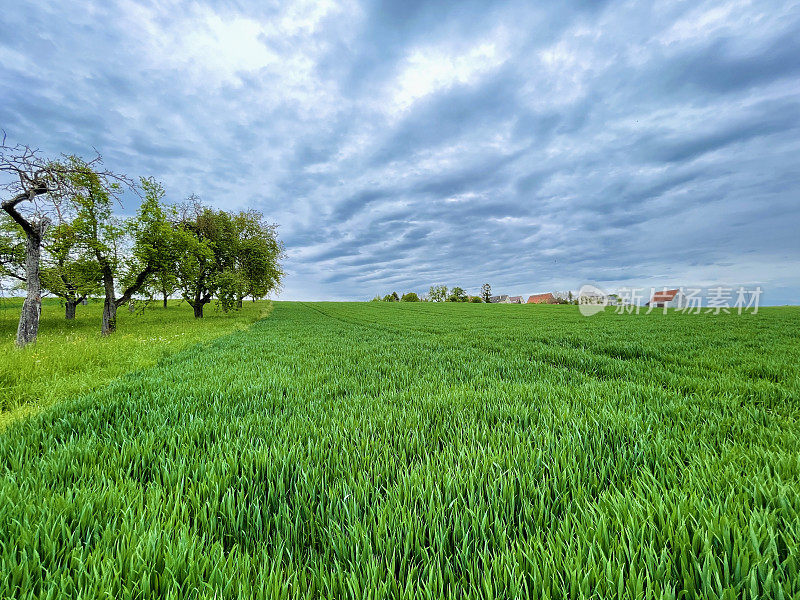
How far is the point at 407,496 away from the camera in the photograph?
6.63 feet

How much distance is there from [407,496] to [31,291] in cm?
1529

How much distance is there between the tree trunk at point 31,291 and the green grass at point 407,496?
10.2 metres

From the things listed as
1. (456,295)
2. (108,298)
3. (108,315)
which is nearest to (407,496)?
(108,315)

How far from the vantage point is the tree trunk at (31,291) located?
397 inches

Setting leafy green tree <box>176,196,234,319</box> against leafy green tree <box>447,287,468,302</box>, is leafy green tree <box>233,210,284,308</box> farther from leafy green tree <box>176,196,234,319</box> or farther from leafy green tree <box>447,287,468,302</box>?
leafy green tree <box>447,287,468,302</box>

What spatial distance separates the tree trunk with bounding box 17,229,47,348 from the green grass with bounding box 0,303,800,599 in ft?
33.4

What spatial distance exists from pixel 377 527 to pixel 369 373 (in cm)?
444

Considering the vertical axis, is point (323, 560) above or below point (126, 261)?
below

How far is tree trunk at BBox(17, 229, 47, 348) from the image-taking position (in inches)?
397

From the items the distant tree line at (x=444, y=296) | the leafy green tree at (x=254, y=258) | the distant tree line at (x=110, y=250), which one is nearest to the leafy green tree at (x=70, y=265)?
the distant tree line at (x=110, y=250)

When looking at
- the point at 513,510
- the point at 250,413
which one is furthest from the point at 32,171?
the point at 513,510

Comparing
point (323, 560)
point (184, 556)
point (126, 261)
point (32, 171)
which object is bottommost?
point (323, 560)

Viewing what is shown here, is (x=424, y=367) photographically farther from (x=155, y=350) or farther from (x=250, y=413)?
(x=155, y=350)

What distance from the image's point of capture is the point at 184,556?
58.3 inches
